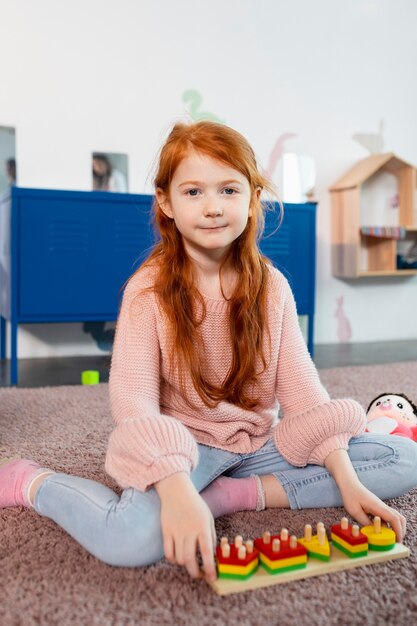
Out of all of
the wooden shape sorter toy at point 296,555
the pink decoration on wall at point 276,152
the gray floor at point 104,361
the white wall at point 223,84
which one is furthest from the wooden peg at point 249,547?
the pink decoration on wall at point 276,152

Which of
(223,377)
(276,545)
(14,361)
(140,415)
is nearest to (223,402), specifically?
(223,377)

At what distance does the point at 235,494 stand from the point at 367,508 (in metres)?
0.20

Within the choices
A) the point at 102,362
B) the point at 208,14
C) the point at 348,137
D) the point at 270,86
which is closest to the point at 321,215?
the point at 348,137

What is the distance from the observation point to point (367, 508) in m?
0.75

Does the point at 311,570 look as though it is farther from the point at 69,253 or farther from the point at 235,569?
the point at 69,253

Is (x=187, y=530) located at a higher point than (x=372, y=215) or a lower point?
lower

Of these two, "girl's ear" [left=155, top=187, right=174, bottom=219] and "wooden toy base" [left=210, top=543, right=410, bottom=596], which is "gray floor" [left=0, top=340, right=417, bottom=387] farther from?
"wooden toy base" [left=210, top=543, right=410, bottom=596]

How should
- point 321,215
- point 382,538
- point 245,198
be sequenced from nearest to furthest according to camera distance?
point 382,538, point 245,198, point 321,215

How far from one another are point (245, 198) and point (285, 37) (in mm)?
2200

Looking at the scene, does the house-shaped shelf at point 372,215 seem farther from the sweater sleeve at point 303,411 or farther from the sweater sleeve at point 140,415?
the sweater sleeve at point 140,415

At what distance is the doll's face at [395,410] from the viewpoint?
1.16 meters

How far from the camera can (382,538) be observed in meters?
0.70

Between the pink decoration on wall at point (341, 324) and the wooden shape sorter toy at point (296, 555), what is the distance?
229 centimetres

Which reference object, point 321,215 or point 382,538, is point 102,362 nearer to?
point 321,215
